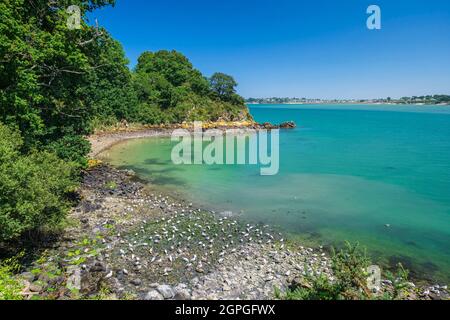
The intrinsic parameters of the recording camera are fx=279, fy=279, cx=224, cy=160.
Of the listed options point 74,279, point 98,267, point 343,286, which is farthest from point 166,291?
point 343,286

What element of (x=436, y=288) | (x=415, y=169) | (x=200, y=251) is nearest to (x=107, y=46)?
(x=200, y=251)

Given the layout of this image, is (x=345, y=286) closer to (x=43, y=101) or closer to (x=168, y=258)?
(x=168, y=258)

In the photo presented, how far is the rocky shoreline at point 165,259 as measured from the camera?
426 inches

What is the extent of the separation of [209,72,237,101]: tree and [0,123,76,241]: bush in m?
76.8

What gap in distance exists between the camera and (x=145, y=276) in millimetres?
11883

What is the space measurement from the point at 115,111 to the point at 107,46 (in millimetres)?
41857

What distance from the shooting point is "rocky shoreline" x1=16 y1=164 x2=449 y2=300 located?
10.8 m

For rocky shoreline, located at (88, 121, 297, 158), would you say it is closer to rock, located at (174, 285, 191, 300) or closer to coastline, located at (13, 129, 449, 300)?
coastline, located at (13, 129, 449, 300)

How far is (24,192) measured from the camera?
10.8 m

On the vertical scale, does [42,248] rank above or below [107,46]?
below

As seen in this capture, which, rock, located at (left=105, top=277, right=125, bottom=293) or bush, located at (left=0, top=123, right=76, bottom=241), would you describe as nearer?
bush, located at (left=0, top=123, right=76, bottom=241)

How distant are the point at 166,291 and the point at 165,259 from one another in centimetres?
273

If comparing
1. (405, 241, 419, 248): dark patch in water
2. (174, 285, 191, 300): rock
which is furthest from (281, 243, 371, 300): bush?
(405, 241, 419, 248): dark patch in water
